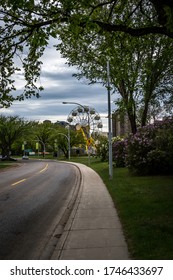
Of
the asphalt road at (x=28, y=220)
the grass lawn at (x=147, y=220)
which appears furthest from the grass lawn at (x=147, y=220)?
the asphalt road at (x=28, y=220)

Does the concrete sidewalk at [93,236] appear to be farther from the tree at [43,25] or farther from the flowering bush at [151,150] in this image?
the flowering bush at [151,150]

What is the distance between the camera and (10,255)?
7.29m

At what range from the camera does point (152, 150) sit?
2322cm

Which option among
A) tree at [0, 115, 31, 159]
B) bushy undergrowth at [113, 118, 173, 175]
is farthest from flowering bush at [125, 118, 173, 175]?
tree at [0, 115, 31, 159]

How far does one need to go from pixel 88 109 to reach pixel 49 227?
63.2m

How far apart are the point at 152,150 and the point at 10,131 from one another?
6560 centimetres

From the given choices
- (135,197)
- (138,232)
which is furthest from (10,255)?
(135,197)

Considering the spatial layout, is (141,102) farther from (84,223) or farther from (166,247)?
(166,247)

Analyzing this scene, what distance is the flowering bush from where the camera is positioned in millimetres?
22594

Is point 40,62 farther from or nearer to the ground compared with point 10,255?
farther from the ground

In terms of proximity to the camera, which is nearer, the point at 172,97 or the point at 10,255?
the point at 10,255

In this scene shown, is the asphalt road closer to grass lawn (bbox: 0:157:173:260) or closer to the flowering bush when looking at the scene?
grass lawn (bbox: 0:157:173:260)

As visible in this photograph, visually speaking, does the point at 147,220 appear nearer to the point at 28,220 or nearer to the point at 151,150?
the point at 28,220

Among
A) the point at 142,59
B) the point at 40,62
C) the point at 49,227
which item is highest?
the point at 142,59
